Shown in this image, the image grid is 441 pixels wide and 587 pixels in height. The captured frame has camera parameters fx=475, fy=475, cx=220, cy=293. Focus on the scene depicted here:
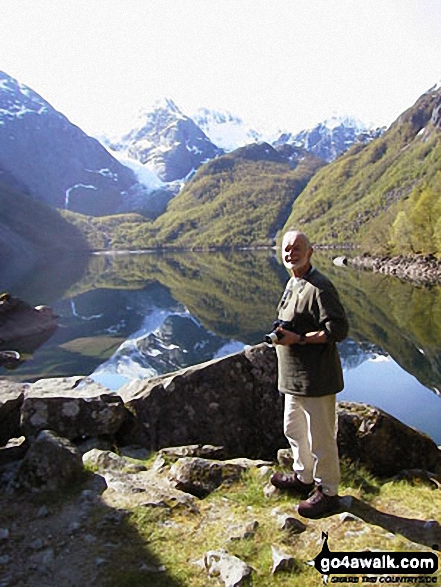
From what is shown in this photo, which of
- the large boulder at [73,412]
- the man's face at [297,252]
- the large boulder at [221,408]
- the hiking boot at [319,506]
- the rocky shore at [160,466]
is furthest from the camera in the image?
the large boulder at [221,408]

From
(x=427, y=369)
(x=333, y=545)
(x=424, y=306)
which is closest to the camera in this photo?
(x=333, y=545)

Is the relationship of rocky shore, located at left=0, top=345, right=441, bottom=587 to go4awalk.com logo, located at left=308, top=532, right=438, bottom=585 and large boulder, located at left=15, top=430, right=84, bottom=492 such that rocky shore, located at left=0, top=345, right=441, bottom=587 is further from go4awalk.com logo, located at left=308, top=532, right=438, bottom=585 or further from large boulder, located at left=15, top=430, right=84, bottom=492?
go4awalk.com logo, located at left=308, top=532, right=438, bottom=585

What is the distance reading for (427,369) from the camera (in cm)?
3077

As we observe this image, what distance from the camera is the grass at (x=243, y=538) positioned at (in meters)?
5.19

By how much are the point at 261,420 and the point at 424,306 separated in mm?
46246

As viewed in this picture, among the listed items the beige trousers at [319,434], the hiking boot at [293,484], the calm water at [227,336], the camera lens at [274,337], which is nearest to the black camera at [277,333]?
the camera lens at [274,337]

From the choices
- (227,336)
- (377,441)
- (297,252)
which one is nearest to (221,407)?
(377,441)

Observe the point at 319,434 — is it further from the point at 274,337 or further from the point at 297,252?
the point at 297,252

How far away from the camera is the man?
6.18 m

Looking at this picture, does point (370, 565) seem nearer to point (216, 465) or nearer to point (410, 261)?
point (216, 465)

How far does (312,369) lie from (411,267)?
8274cm

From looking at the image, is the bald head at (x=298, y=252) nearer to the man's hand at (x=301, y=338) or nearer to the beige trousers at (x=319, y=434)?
the man's hand at (x=301, y=338)

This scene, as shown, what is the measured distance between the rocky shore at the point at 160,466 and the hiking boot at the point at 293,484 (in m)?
0.20

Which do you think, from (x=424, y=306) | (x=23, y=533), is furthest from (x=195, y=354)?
(x=23, y=533)
